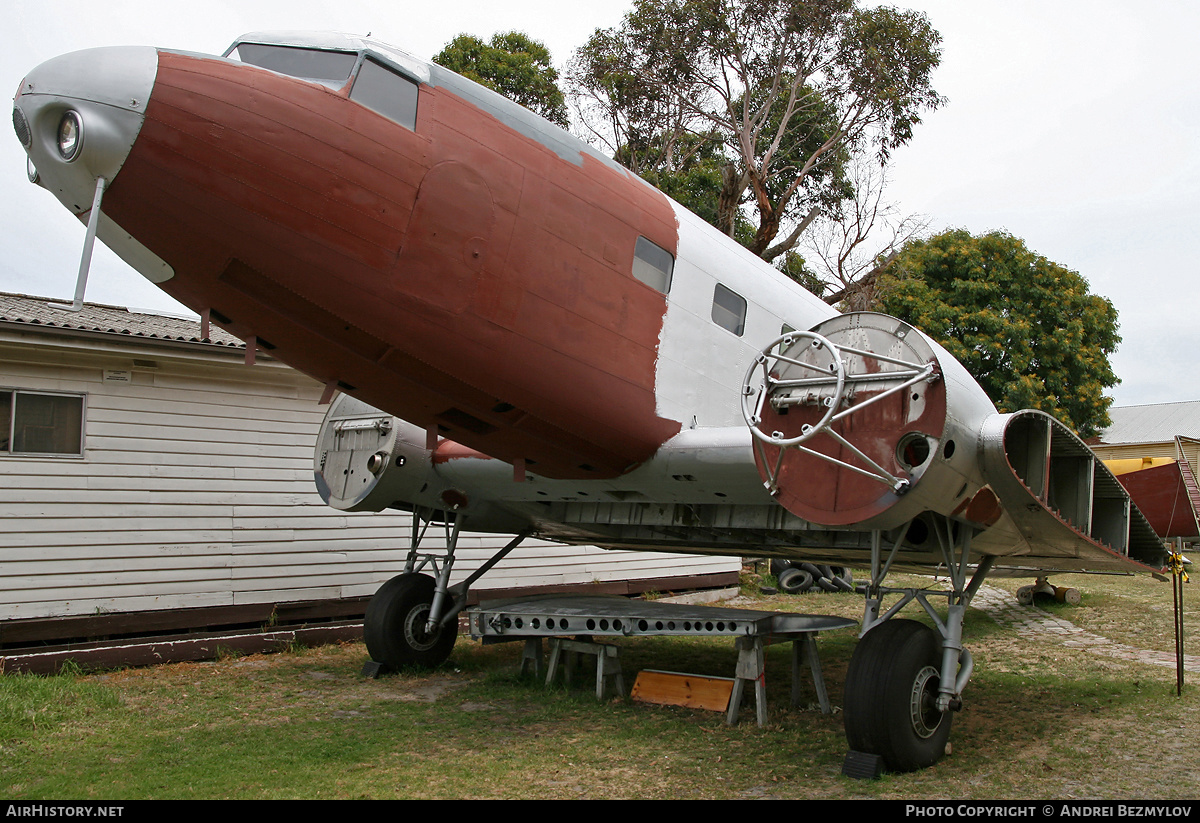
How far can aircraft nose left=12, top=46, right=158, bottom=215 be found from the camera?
174 inches

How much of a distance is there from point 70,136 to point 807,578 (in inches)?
586

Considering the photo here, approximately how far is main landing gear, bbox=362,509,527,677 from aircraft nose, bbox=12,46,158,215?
5.25 meters

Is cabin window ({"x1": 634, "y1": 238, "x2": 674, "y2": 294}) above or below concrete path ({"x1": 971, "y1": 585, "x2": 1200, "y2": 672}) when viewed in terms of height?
above

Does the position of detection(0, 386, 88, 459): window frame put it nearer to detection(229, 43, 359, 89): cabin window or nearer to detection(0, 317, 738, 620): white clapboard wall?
detection(0, 317, 738, 620): white clapboard wall

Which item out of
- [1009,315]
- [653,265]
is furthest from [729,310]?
[1009,315]

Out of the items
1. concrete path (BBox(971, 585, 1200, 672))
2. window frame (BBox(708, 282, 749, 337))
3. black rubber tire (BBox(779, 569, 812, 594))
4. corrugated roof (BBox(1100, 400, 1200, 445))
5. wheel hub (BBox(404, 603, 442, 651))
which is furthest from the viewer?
corrugated roof (BBox(1100, 400, 1200, 445))

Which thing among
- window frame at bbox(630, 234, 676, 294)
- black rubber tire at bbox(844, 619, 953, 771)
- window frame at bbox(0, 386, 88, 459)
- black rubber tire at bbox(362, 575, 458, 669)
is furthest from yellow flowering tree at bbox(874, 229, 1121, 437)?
window frame at bbox(0, 386, 88, 459)

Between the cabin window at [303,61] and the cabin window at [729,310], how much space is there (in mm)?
3341

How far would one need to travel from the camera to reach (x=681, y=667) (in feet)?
31.4

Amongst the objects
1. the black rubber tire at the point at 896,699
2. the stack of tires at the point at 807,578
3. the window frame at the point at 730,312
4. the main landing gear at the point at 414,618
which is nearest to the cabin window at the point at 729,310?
the window frame at the point at 730,312

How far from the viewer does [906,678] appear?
555 cm

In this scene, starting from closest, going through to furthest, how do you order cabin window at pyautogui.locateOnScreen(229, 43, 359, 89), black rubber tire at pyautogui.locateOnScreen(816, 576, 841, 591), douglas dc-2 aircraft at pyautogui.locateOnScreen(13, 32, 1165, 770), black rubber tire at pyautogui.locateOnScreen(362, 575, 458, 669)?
douglas dc-2 aircraft at pyautogui.locateOnScreen(13, 32, 1165, 770)
cabin window at pyautogui.locateOnScreen(229, 43, 359, 89)
black rubber tire at pyautogui.locateOnScreen(362, 575, 458, 669)
black rubber tire at pyautogui.locateOnScreen(816, 576, 841, 591)

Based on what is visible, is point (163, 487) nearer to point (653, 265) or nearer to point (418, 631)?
point (418, 631)

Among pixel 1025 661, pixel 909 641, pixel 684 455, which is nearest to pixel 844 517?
pixel 909 641
